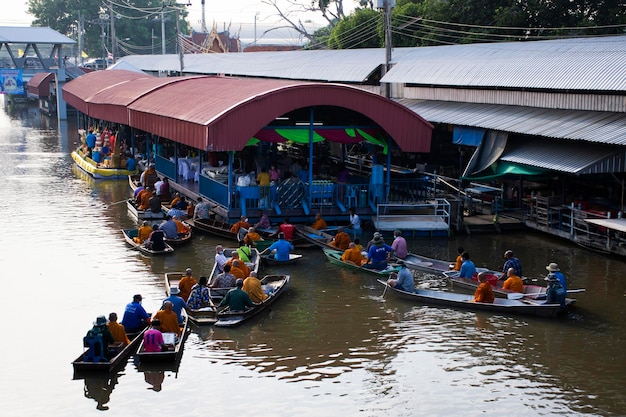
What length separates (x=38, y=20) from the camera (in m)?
114

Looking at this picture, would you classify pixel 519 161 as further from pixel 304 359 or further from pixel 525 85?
pixel 304 359

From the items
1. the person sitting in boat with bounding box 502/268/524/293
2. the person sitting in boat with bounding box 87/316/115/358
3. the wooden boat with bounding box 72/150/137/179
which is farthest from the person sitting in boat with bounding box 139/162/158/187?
the person sitting in boat with bounding box 87/316/115/358

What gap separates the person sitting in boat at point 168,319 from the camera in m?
17.0

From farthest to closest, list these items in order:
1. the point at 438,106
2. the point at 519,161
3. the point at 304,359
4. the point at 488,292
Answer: the point at 438,106
the point at 519,161
the point at 488,292
the point at 304,359

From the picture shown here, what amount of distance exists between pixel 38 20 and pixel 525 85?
96.8 metres

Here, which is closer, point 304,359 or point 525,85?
point 304,359

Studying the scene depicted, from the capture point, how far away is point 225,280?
A: 782 inches

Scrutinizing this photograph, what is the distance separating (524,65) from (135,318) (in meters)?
20.9

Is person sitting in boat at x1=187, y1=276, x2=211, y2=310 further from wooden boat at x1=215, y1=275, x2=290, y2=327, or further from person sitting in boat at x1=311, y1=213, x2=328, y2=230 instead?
person sitting in boat at x1=311, y1=213, x2=328, y2=230

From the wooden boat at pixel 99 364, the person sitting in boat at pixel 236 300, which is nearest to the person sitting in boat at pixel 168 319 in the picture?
the wooden boat at pixel 99 364

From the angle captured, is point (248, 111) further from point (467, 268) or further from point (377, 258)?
point (467, 268)

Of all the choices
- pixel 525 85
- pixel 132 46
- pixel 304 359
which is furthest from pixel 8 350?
pixel 132 46

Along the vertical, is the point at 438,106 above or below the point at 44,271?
above

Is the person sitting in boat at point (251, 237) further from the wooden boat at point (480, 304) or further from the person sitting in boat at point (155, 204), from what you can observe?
the person sitting in boat at point (155, 204)
